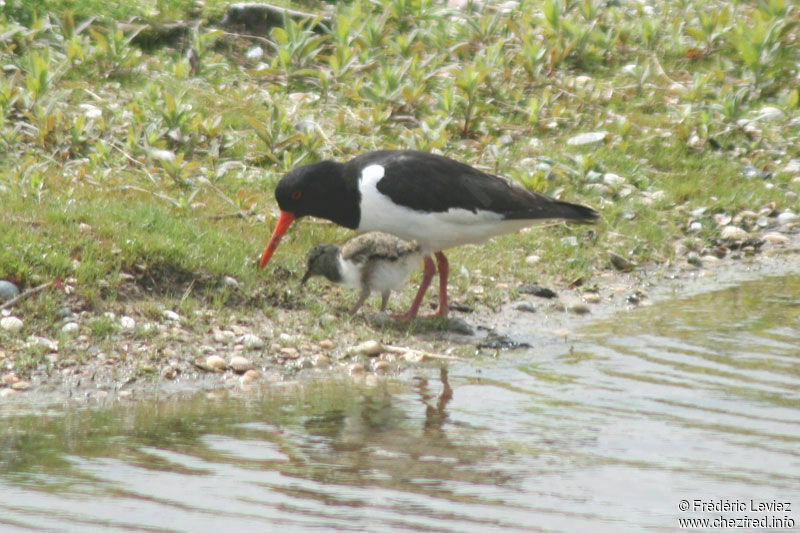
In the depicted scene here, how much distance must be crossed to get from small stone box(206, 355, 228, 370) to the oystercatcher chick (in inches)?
49.3

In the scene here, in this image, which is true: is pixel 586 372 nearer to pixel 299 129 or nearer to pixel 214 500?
pixel 214 500

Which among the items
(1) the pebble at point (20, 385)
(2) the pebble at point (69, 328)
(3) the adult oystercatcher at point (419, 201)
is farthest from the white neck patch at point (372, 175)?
(1) the pebble at point (20, 385)

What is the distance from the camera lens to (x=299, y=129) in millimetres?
9961

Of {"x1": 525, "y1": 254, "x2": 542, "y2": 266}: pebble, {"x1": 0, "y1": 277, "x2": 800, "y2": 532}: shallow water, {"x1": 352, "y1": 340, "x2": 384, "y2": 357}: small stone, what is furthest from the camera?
{"x1": 525, "y1": 254, "x2": 542, "y2": 266}: pebble

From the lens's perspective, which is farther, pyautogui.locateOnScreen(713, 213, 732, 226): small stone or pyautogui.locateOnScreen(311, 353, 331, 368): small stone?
pyautogui.locateOnScreen(713, 213, 732, 226): small stone

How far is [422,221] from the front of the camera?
7.12 metres

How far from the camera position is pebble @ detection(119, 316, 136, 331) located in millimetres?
6392

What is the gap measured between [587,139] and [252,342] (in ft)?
16.5

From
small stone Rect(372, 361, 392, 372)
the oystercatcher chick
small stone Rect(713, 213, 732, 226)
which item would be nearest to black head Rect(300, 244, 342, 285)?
the oystercatcher chick

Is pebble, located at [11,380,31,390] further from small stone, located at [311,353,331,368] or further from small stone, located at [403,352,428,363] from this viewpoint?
small stone, located at [403,352,428,363]

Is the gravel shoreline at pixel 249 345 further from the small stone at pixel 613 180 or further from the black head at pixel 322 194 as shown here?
the small stone at pixel 613 180

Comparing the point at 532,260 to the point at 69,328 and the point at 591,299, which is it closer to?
the point at 591,299

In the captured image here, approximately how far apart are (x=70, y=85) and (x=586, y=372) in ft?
20.5

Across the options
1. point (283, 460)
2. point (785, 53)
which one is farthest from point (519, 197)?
point (785, 53)
